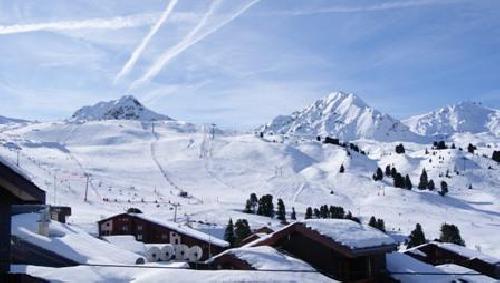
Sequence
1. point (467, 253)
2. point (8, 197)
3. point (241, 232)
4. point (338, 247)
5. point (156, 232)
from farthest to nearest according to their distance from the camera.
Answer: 1. point (241, 232)
2. point (156, 232)
3. point (467, 253)
4. point (338, 247)
5. point (8, 197)

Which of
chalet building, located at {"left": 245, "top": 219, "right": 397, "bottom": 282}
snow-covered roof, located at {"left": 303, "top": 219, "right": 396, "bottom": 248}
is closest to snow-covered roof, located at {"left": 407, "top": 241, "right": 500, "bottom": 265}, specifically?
snow-covered roof, located at {"left": 303, "top": 219, "right": 396, "bottom": 248}

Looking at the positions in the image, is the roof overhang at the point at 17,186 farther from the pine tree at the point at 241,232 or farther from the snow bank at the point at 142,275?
the pine tree at the point at 241,232

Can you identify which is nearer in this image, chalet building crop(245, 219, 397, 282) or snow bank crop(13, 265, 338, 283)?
snow bank crop(13, 265, 338, 283)

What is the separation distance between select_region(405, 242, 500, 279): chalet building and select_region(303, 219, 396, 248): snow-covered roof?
609 inches

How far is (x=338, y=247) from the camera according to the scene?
87.4 feet

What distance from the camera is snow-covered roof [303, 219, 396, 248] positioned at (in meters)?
27.0

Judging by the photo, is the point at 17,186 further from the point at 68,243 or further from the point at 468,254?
the point at 468,254

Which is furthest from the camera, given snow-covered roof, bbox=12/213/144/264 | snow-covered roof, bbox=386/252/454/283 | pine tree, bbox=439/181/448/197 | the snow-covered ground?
pine tree, bbox=439/181/448/197

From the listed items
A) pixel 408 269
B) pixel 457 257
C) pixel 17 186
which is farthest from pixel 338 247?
pixel 457 257

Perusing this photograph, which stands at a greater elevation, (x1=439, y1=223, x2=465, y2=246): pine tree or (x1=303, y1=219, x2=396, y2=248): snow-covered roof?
(x1=303, y1=219, x2=396, y2=248): snow-covered roof

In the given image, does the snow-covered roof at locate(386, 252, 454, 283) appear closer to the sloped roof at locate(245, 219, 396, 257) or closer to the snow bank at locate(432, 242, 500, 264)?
the sloped roof at locate(245, 219, 396, 257)

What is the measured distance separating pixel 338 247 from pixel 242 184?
412ft

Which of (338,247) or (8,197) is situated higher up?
(8,197)

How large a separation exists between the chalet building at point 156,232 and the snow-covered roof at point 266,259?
25.9 meters
